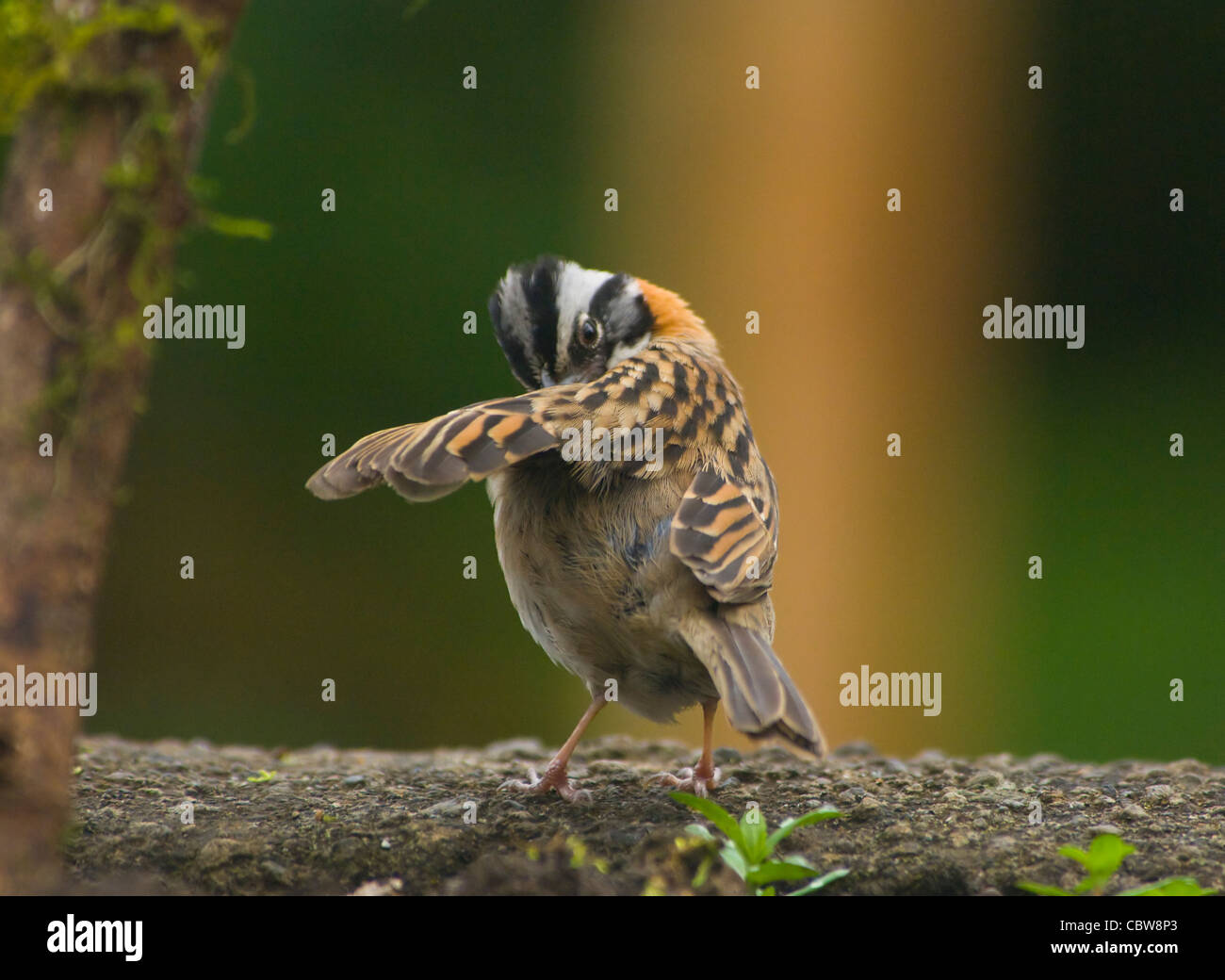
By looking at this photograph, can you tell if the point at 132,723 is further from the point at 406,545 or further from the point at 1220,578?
the point at 1220,578

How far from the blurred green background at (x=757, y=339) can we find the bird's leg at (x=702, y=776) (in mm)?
3810

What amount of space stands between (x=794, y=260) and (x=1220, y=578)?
384 centimetres

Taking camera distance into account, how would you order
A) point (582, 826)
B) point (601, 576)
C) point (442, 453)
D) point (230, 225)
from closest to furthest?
1. point (230, 225)
2. point (442, 453)
3. point (582, 826)
4. point (601, 576)

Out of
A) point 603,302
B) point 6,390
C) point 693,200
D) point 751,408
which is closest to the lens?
point 6,390

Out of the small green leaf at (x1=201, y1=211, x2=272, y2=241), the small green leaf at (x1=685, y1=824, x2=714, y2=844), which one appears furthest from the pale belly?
the small green leaf at (x1=201, y1=211, x2=272, y2=241)

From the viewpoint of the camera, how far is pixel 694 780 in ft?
16.6

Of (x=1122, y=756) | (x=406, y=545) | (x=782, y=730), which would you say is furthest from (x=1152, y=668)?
(x=782, y=730)

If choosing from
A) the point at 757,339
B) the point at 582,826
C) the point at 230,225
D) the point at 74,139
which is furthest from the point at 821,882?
the point at 757,339

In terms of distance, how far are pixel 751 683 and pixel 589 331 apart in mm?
2189

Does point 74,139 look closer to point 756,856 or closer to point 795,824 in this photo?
point 756,856

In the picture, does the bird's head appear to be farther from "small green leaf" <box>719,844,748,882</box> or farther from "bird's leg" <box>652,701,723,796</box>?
"small green leaf" <box>719,844,748,882</box>

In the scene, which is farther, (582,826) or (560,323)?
(560,323)

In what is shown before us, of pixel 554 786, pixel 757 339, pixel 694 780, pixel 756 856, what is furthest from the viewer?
pixel 757 339

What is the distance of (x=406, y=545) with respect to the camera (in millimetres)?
10289
